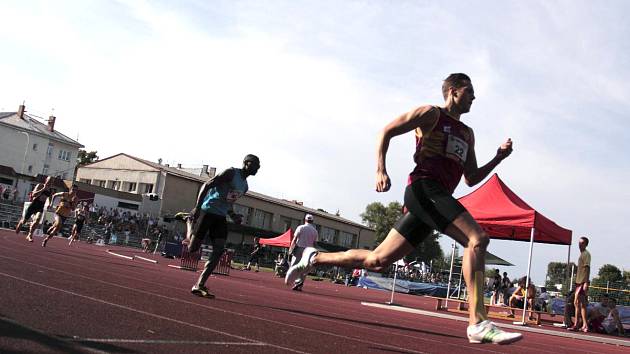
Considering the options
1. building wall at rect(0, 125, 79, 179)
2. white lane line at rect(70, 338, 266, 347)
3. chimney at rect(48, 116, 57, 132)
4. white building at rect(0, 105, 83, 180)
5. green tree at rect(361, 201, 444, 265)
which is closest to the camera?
white lane line at rect(70, 338, 266, 347)

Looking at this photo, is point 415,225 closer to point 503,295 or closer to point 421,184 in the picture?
point 421,184

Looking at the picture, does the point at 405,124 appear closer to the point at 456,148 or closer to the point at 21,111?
the point at 456,148

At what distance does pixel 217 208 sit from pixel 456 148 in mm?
4112

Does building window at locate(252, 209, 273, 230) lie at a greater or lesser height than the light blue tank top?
greater

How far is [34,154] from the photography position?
7781cm

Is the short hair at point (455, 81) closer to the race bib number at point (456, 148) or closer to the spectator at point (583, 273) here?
the race bib number at point (456, 148)

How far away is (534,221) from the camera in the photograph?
14.4 m

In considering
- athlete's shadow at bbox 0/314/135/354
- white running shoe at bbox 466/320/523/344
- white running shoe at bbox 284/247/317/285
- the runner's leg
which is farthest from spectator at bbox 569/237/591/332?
athlete's shadow at bbox 0/314/135/354

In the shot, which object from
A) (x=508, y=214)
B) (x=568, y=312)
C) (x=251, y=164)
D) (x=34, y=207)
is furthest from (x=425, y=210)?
(x=34, y=207)

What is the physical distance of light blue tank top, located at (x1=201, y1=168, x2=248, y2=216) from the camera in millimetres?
8328

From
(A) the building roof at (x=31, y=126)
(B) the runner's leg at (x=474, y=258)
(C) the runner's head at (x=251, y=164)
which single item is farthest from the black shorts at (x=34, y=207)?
(A) the building roof at (x=31, y=126)

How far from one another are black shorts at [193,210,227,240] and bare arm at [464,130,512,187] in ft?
12.7

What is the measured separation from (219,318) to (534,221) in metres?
10.4

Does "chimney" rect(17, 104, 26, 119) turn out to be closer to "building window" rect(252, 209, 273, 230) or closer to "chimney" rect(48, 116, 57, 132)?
"chimney" rect(48, 116, 57, 132)
